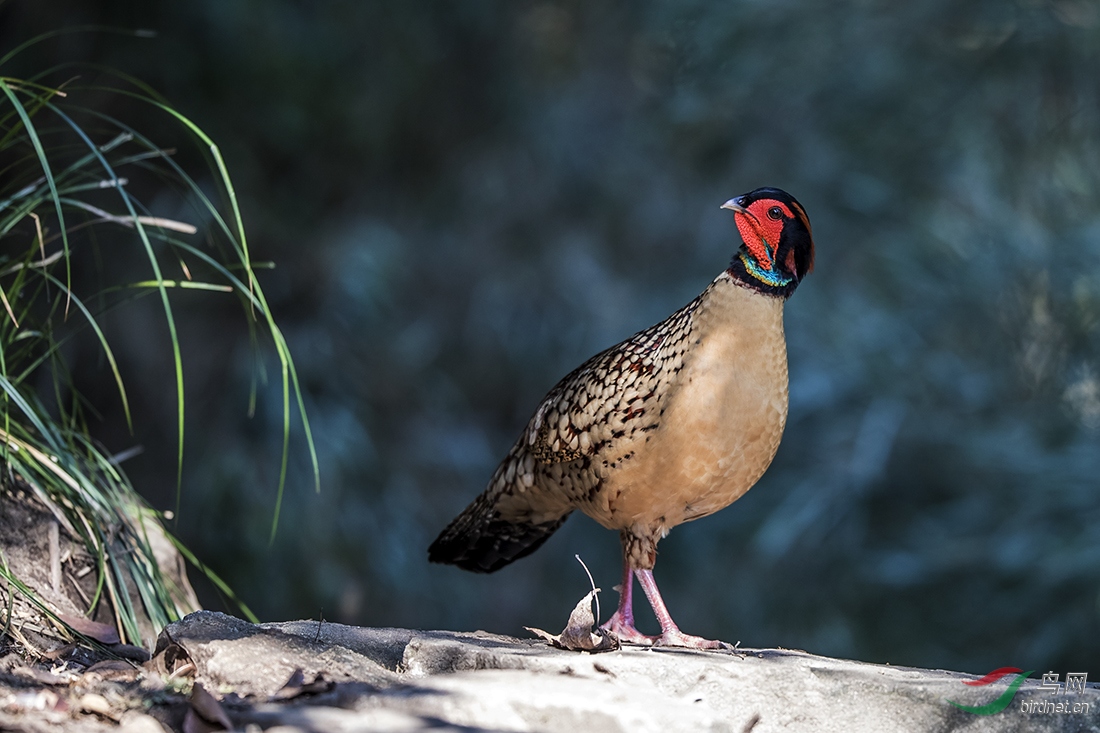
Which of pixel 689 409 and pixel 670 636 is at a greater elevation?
pixel 689 409

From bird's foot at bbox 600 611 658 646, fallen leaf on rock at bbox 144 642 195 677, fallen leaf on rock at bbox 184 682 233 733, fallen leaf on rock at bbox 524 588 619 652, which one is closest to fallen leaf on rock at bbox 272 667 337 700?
fallen leaf on rock at bbox 184 682 233 733

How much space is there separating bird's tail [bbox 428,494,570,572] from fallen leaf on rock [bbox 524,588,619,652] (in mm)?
826

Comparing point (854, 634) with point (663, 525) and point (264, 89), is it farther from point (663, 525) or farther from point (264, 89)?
point (264, 89)

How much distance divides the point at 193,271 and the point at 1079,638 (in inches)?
210

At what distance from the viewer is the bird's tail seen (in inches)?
141

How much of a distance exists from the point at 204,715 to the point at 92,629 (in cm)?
93

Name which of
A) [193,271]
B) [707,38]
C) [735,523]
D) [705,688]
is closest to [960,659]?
[735,523]

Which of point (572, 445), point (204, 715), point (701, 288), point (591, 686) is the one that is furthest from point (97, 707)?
point (701, 288)

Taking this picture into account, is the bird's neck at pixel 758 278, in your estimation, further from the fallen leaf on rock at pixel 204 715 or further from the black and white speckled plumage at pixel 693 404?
the fallen leaf on rock at pixel 204 715

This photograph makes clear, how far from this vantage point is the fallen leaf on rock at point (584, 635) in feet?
8.86

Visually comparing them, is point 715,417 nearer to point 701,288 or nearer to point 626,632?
point 626,632

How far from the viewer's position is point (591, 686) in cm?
228

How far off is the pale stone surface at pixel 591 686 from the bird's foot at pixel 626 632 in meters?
0.22

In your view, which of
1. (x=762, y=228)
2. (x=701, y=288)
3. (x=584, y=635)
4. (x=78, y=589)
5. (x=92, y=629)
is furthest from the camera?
(x=701, y=288)
